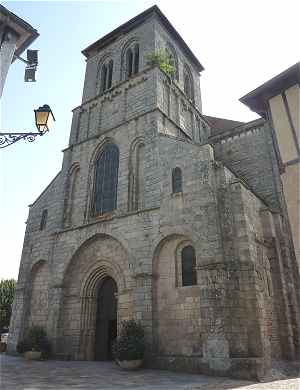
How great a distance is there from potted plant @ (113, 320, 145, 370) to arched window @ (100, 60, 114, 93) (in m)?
14.2

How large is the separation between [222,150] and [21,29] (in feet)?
40.8

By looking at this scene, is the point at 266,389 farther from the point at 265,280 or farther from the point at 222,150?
the point at 222,150

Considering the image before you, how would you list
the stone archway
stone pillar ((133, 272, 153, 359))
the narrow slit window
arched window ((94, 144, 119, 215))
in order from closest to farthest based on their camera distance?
1. stone pillar ((133, 272, 153, 359))
2. the stone archway
3. arched window ((94, 144, 119, 215))
4. the narrow slit window

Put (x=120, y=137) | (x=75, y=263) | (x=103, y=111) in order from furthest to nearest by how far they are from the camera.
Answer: (x=103, y=111) < (x=120, y=137) < (x=75, y=263)

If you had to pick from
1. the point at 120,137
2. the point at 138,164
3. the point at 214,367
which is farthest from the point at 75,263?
the point at 214,367

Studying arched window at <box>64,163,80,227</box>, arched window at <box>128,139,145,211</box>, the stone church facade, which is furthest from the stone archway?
arched window at <box>64,163,80,227</box>

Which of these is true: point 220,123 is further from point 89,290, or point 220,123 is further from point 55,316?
point 55,316

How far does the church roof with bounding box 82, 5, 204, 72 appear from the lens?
19.5 metres

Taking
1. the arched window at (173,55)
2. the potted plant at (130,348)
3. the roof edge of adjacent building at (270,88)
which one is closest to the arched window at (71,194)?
the potted plant at (130,348)

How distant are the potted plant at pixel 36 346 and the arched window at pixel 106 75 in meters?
13.7

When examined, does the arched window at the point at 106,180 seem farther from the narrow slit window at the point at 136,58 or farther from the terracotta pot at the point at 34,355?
the terracotta pot at the point at 34,355

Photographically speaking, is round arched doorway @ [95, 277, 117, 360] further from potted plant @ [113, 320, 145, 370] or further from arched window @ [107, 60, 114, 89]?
arched window @ [107, 60, 114, 89]

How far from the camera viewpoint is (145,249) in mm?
11789

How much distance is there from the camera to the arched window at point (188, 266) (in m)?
10.9
